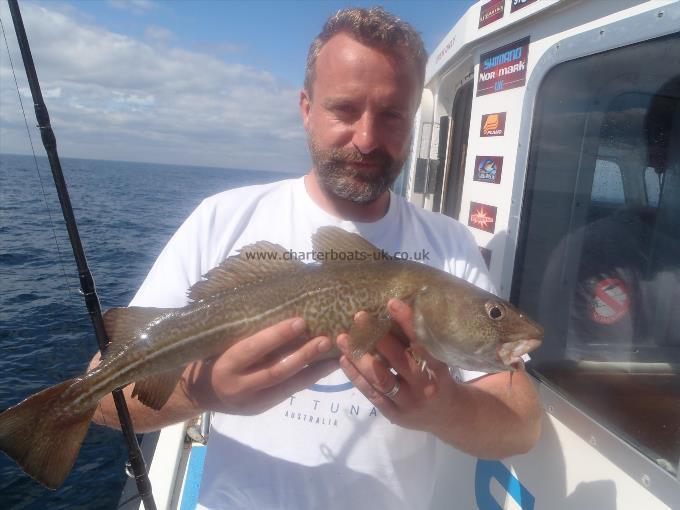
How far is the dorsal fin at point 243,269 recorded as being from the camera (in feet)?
8.47

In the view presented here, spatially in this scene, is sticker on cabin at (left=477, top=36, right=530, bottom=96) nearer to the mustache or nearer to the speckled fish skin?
the mustache

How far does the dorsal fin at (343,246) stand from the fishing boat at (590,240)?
4.84ft

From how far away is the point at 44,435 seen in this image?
235 cm

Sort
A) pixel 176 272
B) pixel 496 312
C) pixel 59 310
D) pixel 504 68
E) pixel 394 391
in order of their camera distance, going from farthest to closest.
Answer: pixel 59 310 → pixel 504 68 → pixel 176 272 → pixel 496 312 → pixel 394 391

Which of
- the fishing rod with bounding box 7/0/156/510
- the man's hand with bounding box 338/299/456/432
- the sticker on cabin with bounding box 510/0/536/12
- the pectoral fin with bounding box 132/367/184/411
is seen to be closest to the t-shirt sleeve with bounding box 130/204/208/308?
the fishing rod with bounding box 7/0/156/510

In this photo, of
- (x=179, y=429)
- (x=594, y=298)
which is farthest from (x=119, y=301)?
(x=594, y=298)

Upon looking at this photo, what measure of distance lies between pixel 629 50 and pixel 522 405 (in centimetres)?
223

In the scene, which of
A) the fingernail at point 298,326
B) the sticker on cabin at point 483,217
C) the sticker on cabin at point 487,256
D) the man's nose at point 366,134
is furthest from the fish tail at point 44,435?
the sticker on cabin at point 483,217

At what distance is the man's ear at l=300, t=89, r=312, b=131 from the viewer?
122 inches

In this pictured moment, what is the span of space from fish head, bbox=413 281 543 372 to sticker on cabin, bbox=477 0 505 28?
2746 mm

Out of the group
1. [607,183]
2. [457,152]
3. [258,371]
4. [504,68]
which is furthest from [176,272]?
[457,152]

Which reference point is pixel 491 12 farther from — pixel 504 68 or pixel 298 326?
pixel 298 326

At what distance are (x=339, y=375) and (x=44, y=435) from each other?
1638mm

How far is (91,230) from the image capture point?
92.1 feet
